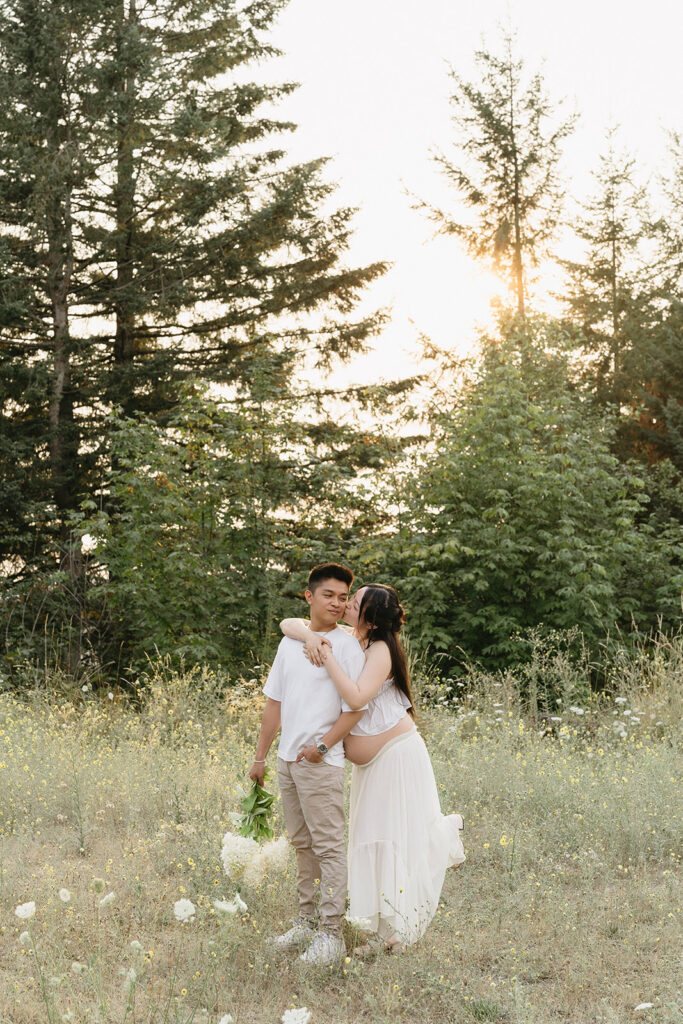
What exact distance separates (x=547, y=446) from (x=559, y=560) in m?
2.74

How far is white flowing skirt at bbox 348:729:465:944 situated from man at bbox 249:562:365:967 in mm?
98

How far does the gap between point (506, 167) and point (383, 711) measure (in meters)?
17.3

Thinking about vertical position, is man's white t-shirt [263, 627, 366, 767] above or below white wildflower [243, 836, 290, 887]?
above

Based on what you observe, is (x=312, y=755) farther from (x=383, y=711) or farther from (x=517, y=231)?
(x=517, y=231)

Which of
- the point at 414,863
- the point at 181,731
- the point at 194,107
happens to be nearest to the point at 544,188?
the point at 194,107

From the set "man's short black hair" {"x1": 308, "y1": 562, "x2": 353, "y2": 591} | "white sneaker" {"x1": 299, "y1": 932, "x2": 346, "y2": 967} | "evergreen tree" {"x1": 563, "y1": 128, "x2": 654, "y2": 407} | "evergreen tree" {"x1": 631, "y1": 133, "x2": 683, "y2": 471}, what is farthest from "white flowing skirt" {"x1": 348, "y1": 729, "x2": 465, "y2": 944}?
"evergreen tree" {"x1": 563, "y1": 128, "x2": 654, "y2": 407}

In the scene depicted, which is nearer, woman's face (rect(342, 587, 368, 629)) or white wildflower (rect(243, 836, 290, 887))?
white wildflower (rect(243, 836, 290, 887))

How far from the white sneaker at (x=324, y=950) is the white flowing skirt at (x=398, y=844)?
15 cm

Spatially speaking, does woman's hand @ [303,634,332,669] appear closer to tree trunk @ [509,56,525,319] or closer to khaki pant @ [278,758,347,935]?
khaki pant @ [278,758,347,935]

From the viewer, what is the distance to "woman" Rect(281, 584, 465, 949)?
4059mm

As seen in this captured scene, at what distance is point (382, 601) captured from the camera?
4.20 meters

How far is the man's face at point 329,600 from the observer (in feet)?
13.5

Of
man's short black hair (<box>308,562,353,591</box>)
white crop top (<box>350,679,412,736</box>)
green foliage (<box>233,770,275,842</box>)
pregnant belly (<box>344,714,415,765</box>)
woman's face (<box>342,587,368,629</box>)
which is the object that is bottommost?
green foliage (<box>233,770,275,842</box>)

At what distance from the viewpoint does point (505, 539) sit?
35.2 feet
